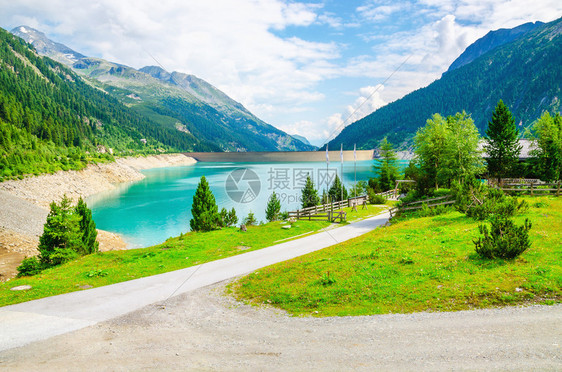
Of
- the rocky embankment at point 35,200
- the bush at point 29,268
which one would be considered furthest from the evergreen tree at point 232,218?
the bush at point 29,268

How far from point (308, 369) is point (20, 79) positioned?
9773 inches

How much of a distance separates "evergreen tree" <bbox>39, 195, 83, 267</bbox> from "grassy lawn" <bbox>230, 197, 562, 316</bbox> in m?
13.9

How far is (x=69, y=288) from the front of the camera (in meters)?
14.6

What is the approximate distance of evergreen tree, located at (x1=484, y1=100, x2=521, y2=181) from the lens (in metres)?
43.1

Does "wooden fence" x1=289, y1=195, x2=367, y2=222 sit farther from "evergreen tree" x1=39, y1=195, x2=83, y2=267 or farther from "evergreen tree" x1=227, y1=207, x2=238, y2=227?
"evergreen tree" x1=39, y1=195, x2=83, y2=267

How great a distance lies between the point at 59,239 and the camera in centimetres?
2186

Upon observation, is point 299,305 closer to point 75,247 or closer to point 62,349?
point 62,349

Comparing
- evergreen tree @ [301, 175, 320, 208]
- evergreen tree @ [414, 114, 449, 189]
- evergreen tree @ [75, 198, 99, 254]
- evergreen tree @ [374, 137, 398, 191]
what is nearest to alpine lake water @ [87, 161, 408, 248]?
evergreen tree @ [301, 175, 320, 208]

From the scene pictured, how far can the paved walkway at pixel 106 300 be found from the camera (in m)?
10.5

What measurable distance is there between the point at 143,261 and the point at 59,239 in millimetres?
7637

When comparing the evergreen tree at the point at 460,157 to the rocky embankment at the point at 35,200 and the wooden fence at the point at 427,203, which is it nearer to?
the wooden fence at the point at 427,203

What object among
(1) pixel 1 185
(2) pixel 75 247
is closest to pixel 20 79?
(1) pixel 1 185

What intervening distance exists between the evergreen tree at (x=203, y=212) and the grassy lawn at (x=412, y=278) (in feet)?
53.2

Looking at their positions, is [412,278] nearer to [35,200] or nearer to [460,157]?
[460,157]
